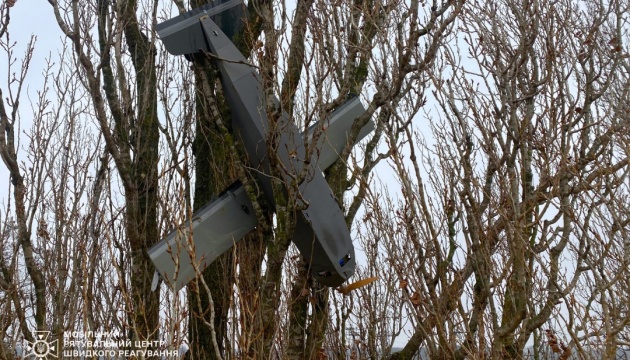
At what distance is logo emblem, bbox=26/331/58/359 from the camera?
14.7 ft

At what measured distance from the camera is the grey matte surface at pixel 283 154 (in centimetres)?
449

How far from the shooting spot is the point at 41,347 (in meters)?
5.05

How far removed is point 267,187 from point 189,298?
1.53 metres

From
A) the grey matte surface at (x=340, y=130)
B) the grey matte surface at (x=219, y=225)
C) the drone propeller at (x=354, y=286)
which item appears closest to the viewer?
the grey matte surface at (x=219, y=225)

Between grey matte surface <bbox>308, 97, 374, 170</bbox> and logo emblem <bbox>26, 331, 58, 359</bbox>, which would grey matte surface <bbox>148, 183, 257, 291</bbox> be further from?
logo emblem <bbox>26, 331, 58, 359</bbox>

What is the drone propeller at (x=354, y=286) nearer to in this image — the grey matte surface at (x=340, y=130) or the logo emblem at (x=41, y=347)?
the grey matte surface at (x=340, y=130)

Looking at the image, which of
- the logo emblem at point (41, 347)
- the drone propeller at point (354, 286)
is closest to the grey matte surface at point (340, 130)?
the drone propeller at point (354, 286)

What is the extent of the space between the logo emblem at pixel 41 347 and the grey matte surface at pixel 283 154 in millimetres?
1847

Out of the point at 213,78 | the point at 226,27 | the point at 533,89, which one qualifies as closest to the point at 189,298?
the point at 213,78

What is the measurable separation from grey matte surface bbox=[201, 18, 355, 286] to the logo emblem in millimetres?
1847

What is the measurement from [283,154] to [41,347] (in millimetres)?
2463

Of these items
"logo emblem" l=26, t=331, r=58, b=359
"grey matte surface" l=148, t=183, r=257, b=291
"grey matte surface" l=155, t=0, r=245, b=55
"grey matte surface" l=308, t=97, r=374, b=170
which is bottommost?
"logo emblem" l=26, t=331, r=58, b=359

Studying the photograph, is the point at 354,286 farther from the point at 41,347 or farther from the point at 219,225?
the point at 41,347

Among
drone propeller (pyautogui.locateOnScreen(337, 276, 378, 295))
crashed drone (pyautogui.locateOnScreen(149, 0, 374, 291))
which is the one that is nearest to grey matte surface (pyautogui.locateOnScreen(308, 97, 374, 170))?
crashed drone (pyautogui.locateOnScreen(149, 0, 374, 291))
